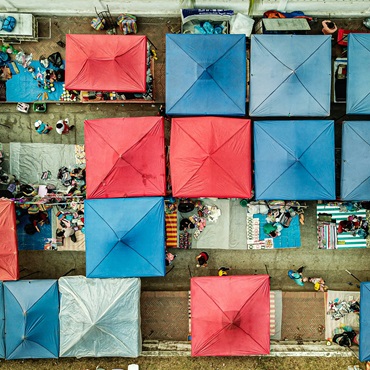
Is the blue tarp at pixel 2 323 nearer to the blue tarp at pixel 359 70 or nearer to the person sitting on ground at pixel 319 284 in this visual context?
the person sitting on ground at pixel 319 284

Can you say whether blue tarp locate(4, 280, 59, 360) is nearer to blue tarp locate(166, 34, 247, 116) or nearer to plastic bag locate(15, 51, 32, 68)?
blue tarp locate(166, 34, 247, 116)

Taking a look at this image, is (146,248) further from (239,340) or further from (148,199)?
(239,340)

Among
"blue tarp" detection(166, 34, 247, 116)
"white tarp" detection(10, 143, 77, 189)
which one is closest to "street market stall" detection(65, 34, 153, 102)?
"blue tarp" detection(166, 34, 247, 116)

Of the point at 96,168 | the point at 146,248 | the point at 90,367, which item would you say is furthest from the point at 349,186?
the point at 90,367

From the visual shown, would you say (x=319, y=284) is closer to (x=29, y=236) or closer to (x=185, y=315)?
(x=185, y=315)

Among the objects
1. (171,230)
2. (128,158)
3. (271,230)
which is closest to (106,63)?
(128,158)

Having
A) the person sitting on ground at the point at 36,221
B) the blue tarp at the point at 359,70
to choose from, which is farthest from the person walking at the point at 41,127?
the blue tarp at the point at 359,70
